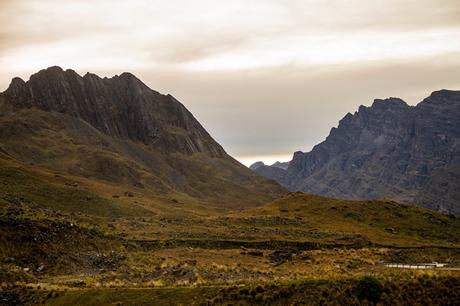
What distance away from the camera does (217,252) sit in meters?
83.1

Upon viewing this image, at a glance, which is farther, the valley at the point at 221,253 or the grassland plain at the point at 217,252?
the grassland plain at the point at 217,252

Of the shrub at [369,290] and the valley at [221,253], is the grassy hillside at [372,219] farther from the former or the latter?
the shrub at [369,290]

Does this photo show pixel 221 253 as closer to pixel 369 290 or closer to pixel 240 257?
pixel 240 257

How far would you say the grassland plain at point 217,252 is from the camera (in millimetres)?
37688

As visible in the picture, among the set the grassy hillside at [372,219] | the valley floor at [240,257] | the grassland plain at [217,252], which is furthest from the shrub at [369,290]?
the grassy hillside at [372,219]

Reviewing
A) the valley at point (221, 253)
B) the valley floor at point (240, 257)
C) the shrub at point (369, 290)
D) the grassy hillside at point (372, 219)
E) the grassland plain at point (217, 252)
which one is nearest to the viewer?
the shrub at point (369, 290)

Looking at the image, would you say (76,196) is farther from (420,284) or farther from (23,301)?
(420,284)

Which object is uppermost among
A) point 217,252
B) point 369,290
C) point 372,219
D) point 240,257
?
point 369,290

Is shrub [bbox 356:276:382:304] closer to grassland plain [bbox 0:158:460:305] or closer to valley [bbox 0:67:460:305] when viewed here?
valley [bbox 0:67:460:305]

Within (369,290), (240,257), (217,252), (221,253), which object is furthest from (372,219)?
(369,290)

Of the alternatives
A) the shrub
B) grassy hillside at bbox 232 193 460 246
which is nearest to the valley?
the shrub

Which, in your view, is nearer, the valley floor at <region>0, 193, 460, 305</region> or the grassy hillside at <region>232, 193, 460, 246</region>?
the valley floor at <region>0, 193, 460, 305</region>

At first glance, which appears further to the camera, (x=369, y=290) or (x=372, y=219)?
(x=372, y=219)

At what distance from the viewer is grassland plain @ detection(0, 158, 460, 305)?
3769cm
